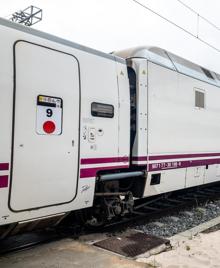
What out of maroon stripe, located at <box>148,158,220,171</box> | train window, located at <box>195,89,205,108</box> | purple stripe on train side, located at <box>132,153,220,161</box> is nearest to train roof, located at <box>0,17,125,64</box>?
purple stripe on train side, located at <box>132,153,220,161</box>

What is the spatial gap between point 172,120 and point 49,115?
3.39 meters

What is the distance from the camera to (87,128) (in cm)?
560

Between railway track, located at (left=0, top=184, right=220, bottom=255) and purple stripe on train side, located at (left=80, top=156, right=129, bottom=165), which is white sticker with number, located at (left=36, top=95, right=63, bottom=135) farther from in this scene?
railway track, located at (left=0, top=184, right=220, bottom=255)

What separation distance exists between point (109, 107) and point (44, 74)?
144 cm

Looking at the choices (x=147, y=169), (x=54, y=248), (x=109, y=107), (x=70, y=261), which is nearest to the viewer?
(x=70, y=261)

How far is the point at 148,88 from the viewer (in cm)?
699

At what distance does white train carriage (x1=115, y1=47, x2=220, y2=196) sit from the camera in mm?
6867

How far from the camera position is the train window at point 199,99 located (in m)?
8.68

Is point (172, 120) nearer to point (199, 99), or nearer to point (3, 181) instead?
point (199, 99)

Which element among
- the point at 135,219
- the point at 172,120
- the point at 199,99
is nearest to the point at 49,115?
the point at 172,120

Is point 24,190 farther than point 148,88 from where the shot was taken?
No

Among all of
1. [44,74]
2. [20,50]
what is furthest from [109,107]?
[20,50]

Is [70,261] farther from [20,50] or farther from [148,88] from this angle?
[148,88]

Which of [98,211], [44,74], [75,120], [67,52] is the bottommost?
[98,211]
